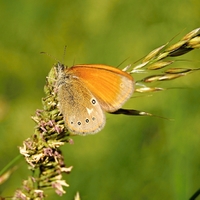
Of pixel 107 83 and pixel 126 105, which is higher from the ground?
pixel 107 83

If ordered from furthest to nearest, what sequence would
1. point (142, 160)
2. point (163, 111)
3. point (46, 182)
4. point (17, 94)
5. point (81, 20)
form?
point (81, 20), point (17, 94), point (163, 111), point (142, 160), point (46, 182)

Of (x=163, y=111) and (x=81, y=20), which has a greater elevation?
(x=81, y=20)

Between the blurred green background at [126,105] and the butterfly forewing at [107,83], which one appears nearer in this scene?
the butterfly forewing at [107,83]

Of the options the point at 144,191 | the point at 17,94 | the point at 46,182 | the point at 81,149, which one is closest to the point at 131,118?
the point at 81,149

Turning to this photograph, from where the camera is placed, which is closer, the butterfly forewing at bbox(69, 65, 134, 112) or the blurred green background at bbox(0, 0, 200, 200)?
the butterfly forewing at bbox(69, 65, 134, 112)

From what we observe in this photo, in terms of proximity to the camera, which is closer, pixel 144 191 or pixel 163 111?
pixel 144 191

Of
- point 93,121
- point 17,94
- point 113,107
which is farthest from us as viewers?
point 17,94

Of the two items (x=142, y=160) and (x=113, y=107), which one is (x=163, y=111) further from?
(x=113, y=107)

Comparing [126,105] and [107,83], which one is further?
[126,105]
